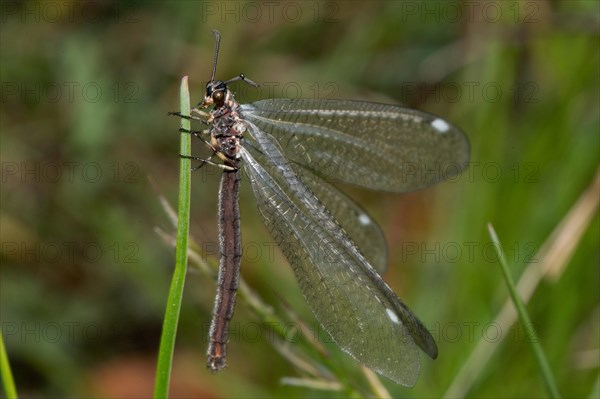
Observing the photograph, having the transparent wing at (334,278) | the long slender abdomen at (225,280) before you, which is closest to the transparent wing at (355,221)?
the transparent wing at (334,278)

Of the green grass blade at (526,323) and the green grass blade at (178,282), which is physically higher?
the green grass blade at (178,282)

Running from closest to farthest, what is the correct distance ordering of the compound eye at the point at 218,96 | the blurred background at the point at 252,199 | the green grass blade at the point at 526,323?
the green grass blade at the point at 526,323
the compound eye at the point at 218,96
the blurred background at the point at 252,199

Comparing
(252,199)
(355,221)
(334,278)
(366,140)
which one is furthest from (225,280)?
(252,199)

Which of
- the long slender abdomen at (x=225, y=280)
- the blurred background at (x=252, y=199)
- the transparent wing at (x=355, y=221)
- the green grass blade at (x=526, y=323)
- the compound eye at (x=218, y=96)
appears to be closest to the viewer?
the green grass blade at (x=526, y=323)

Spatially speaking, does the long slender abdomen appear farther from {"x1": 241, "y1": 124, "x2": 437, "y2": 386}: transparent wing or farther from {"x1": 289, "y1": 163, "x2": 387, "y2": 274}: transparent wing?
{"x1": 289, "y1": 163, "x2": 387, "y2": 274}: transparent wing

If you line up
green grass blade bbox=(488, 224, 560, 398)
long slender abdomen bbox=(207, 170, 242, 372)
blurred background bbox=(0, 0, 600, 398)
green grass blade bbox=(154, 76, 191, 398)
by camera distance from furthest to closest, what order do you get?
1. blurred background bbox=(0, 0, 600, 398)
2. long slender abdomen bbox=(207, 170, 242, 372)
3. green grass blade bbox=(488, 224, 560, 398)
4. green grass blade bbox=(154, 76, 191, 398)

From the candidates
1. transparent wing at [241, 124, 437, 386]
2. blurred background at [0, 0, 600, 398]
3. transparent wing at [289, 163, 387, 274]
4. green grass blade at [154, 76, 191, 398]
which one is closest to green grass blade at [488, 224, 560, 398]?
transparent wing at [241, 124, 437, 386]

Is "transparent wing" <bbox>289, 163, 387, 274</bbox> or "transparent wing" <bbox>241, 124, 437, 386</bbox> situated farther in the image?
"transparent wing" <bbox>289, 163, 387, 274</bbox>

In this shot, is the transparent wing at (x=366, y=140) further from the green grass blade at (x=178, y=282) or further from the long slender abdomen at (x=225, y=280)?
the green grass blade at (x=178, y=282)

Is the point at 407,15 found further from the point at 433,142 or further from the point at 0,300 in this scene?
the point at 0,300
